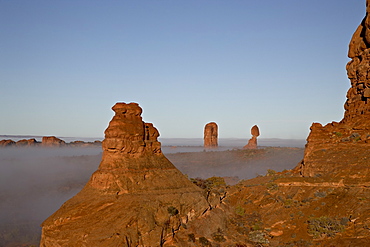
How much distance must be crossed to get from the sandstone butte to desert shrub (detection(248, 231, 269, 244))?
0.32 feet

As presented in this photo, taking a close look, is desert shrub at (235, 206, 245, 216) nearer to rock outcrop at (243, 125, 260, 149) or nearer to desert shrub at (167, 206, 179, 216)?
desert shrub at (167, 206, 179, 216)

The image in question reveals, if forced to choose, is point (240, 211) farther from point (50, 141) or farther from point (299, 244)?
point (50, 141)

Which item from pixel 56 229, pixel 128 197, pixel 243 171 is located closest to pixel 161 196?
Result: pixel 128 197

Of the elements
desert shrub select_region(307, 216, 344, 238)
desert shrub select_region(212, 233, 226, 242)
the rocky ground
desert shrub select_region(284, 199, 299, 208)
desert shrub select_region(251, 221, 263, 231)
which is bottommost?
the rocky ground

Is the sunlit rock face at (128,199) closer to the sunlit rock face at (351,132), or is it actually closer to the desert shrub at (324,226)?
the desert shrub at (324,226)

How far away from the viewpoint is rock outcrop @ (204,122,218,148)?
151250 millimetres

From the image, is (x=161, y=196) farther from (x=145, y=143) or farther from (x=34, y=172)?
(x=34, y=172)

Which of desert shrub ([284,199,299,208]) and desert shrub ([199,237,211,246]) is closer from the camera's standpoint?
desert shrub ([199,237,211,246])

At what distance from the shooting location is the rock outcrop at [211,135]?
496ft

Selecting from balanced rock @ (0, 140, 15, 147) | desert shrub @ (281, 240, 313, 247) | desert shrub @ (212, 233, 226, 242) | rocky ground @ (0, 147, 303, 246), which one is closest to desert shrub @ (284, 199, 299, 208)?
desert shrub @ (281, 240, 313, 247)

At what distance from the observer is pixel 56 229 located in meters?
22.7

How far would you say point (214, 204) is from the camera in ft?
109

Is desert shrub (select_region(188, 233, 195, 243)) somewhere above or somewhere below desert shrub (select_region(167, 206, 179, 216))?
below

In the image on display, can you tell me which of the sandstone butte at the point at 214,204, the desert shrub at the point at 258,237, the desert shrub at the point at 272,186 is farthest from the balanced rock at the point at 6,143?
the desert shrub at the point at 258,237
